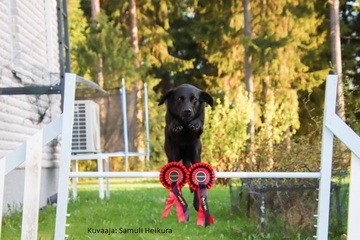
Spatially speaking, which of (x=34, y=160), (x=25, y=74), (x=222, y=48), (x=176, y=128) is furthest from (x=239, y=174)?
(x=222, y=48)

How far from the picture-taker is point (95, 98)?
11.3m

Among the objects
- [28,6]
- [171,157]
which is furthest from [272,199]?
[28,6]

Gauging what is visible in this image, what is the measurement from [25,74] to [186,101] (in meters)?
3.86

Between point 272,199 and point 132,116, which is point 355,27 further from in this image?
point 272,199

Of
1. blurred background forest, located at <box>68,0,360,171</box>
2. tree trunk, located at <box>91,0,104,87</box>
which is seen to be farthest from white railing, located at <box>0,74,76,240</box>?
tree trunk, located at <box>91,0,104,87</box>

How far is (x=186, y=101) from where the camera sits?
10.2 ft

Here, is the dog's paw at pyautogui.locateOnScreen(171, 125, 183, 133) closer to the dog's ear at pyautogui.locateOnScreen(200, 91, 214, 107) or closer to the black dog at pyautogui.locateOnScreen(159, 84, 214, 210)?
the black dog at pyautogui.locateOnScreen(159, 84, 214, 210)

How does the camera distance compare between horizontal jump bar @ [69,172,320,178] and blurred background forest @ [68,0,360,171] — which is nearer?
horizontal jump bar @ [69,172,320,178]

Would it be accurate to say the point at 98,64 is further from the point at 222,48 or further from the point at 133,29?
the point at 222,48

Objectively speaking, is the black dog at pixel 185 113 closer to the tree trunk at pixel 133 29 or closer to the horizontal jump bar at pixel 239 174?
the horizontal jump bar at pixel 239 174

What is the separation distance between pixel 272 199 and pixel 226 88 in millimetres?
12912

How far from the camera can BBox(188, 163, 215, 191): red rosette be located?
310 cm

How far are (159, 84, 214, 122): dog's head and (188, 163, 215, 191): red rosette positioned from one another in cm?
25

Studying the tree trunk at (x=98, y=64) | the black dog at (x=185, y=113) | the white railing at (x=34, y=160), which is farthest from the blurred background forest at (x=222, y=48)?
the white railing at (x=34, y=160)
